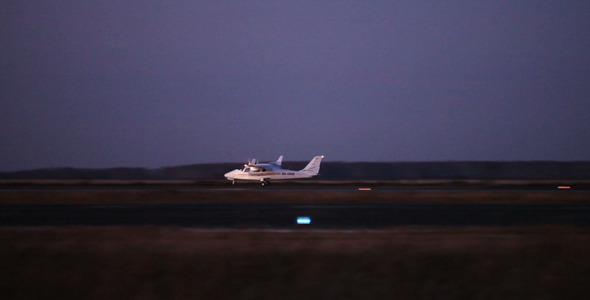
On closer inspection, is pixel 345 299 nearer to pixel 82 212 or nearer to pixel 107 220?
pixel 107 220

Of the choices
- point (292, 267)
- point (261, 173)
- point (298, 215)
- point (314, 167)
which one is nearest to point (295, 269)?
point (292, 267)

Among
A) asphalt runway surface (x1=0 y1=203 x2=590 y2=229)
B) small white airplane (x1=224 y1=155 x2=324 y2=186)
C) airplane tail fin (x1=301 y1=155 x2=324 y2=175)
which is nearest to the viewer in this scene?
asphalt runway surface (x1=0 y1=203 x2=590 y2=229)

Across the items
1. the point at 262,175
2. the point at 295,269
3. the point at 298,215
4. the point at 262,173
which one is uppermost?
the point at 262,173

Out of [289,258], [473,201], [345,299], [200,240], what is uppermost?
[473,201]

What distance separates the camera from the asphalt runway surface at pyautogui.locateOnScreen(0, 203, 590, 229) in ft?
76.2

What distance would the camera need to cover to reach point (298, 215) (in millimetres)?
26625

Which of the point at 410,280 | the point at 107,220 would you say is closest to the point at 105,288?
the point at 410,280

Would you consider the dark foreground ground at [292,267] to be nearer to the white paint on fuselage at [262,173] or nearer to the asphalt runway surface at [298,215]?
the asphalt runway surface at [298,215]

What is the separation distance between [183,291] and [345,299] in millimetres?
2714

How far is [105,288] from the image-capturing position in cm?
1062

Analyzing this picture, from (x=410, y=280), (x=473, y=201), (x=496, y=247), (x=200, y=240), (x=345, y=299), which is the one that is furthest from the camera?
(x=473, y=201)

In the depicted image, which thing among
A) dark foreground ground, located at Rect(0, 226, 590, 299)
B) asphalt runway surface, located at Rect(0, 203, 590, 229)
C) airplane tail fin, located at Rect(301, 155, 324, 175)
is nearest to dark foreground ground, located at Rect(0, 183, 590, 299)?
dark foreground ground, located at Rect(0, 226, 590, 299)

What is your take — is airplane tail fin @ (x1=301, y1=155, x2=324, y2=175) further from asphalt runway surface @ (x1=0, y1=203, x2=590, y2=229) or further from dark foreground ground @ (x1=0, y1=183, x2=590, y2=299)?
dark foreground ground @ (x1=0, y1=183, x2=590, y2=299)

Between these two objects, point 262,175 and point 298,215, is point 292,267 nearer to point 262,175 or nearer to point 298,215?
point 298,215
